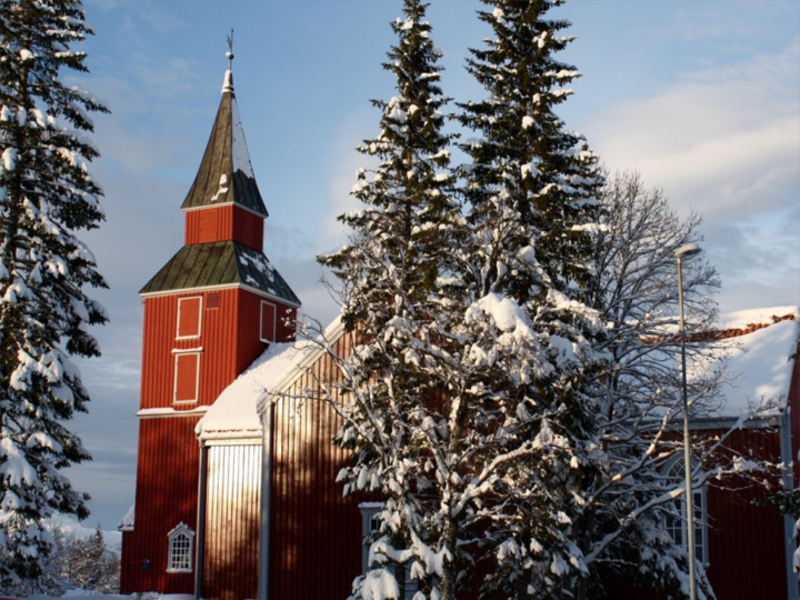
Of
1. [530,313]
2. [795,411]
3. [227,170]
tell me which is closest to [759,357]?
[795,411]

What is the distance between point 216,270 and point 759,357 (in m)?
20.7

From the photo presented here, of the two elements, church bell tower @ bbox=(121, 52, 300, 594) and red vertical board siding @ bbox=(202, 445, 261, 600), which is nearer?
red vertical board siding @ bbox=(202, 445, 261, 600)

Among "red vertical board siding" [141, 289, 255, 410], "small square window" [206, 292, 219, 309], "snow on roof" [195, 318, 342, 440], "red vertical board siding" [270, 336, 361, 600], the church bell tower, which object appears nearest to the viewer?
"red vertical board siding" [270, 336, 361, 600]

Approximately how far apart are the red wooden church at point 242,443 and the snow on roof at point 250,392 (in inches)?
2.7

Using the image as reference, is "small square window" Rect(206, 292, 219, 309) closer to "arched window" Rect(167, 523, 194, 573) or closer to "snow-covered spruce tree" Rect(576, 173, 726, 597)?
"arched window" Rect(167, 523, 194, 573)

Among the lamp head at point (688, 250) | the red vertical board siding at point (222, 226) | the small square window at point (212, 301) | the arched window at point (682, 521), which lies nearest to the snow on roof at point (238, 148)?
the red vertical board siding at point (222, 226)

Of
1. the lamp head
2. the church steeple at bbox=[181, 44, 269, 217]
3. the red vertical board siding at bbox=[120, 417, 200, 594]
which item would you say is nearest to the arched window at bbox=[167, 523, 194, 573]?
the red vertical board siding at bbox=[120, 417, 200, 594]

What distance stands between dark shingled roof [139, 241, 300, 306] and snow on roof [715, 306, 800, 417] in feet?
59.1

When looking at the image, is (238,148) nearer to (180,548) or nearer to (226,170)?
(226,170)

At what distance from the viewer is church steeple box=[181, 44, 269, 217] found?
3897 centimetres

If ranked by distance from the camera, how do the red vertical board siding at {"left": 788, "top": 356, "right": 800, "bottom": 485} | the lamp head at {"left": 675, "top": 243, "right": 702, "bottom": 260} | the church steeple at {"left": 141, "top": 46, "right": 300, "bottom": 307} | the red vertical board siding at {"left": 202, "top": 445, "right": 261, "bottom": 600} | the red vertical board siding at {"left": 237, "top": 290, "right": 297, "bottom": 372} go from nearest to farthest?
the lamp head at {"left": 675, "top": 243, "right": 702, "bottom": 260}, the red vertical board siding at {"left": 788, "top": 356, "right": 800, "bottom": 485}, the red vertical board siding at {"left": 202, "top": 445, "right": 261, "bottom": 600}, the red vertical board siding at {"left": 237, "top": 290, "right": 297, "bottom": 372}, the church steeple at {"left": 141, "top": 46, "right": 300, "bottom": 307}

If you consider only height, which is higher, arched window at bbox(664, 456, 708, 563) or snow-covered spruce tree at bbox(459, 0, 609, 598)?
snow-covered spruce tree at bbox(459, 0, 609, 598)

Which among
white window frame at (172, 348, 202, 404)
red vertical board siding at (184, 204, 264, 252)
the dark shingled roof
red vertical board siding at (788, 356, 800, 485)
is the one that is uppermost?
red vertical board siding at (184, 204, 264, 252)

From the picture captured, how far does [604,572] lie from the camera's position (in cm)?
2311
